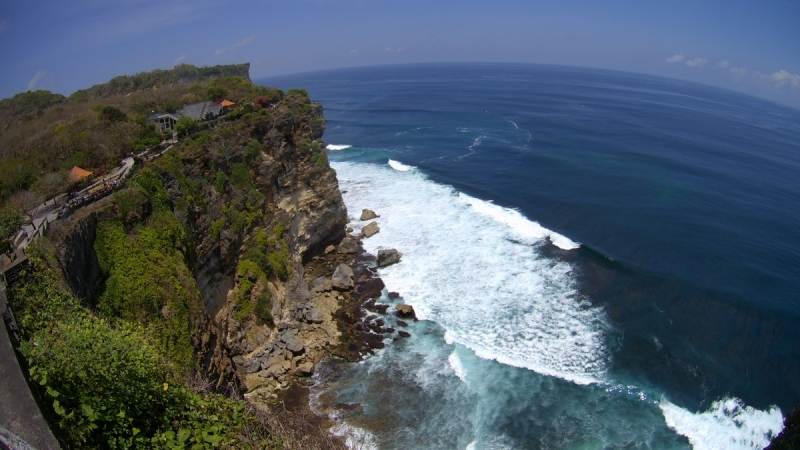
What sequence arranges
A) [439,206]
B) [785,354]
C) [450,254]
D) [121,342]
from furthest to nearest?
[439,206] < [450,254] < [785,354] < [121,342]

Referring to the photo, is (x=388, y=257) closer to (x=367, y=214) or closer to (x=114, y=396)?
(x=367, y=214)

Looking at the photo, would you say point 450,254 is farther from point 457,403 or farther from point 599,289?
point 457,403

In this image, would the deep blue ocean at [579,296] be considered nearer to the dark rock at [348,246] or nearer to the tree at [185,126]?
the dark rock at [348,246]

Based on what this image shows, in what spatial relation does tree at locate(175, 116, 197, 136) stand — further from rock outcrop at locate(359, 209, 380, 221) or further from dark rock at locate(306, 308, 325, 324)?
rock outcrop at locate(359, 209, 380, 221)

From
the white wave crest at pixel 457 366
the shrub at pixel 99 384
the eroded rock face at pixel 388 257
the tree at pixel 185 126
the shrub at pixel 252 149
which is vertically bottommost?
the white wave crest at pixel 457 366

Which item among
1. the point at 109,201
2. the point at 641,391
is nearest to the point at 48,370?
the point at 109,201

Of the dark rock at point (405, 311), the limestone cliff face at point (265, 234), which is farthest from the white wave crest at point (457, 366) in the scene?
the limestone cliff face at point (265, 234)
